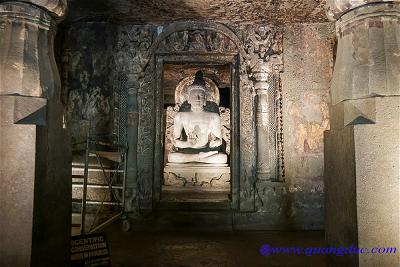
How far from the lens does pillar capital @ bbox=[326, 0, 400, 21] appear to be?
101 inches

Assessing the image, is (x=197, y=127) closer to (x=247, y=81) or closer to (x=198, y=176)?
(x=198, y=176)

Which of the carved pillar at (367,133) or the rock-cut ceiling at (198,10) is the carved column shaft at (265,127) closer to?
the rock-cut ceiling at (198,10)

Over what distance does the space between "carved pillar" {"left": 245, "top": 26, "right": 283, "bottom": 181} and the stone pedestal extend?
1422 millimetres

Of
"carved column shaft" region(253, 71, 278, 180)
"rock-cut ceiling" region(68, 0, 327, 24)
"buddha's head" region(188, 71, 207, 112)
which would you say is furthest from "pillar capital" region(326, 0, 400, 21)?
"buddha's head" region(188, 71, 207, 112)

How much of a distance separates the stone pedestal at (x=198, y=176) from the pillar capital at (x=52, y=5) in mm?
4655

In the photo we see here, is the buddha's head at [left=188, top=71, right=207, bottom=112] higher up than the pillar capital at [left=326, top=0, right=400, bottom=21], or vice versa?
the buddha's head at [left=188, top=71, right=207, bottom=112]

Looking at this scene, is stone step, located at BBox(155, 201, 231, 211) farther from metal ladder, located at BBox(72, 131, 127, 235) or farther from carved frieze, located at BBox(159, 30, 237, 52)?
carved frieze, located at BBox(159, 30, 237, 52)

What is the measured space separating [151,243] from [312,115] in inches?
136

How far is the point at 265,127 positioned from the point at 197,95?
2666mm

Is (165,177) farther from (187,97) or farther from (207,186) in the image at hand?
(187,97)

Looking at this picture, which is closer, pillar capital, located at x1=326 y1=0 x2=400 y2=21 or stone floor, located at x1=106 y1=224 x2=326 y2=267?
pillar capital, located at x1=326 y1=0 x2=400 y2=21

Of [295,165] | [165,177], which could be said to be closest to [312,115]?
[295,165]

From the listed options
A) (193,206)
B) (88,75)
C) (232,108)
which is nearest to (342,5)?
(232,108)

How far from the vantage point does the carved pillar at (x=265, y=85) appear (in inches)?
229
